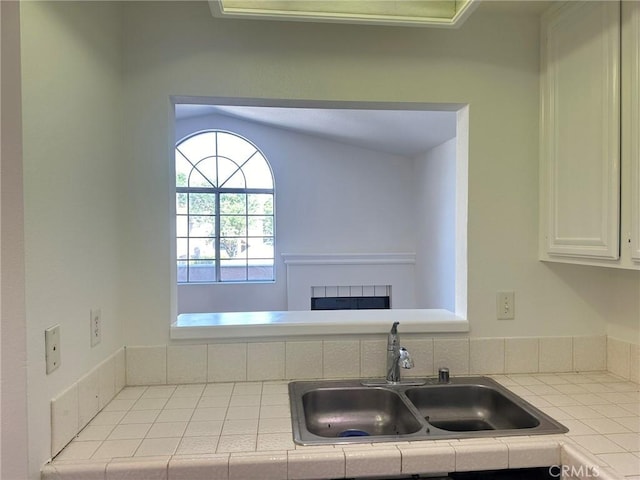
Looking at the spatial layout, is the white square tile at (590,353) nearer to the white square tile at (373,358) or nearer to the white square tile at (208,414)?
the white square tile at (373,358)

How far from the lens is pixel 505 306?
61.3 inches

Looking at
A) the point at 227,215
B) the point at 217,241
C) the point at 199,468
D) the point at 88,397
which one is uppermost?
the point at 227,215

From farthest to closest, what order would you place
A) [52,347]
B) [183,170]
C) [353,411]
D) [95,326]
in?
[183,170] → [353,411] → [95,326] → [52,347]

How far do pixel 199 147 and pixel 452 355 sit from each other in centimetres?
459

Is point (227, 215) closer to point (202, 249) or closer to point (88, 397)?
point (202, 249)

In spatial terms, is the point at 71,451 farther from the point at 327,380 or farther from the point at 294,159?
the point at 294,159

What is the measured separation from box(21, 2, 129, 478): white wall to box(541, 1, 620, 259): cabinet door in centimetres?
162

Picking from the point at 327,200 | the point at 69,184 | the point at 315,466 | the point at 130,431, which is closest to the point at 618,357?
the point at 315,466

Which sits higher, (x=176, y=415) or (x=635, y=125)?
(x=635, y=125)

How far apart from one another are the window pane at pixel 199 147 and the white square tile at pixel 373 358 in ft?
14.3

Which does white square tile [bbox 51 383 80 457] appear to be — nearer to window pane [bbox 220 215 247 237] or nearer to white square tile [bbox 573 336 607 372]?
white square tile [bbox 573 336 607 372]

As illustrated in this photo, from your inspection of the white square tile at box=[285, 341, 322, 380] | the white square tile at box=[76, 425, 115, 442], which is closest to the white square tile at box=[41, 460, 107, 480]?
the white square tile at box=[76, 425, 115, 442]

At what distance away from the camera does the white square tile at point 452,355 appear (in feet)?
5.00

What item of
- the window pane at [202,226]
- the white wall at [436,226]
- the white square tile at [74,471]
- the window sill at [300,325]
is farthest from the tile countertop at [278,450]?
the window pane at [202,226]
